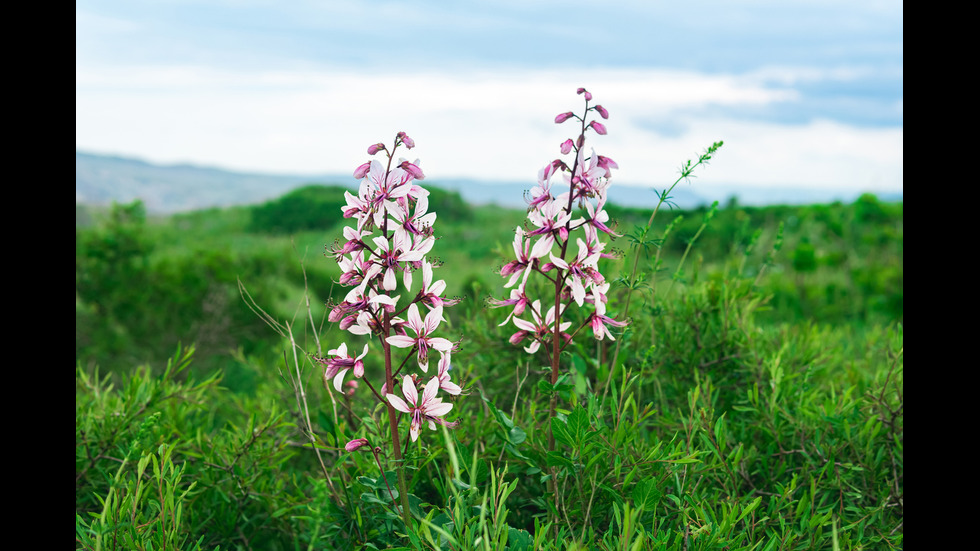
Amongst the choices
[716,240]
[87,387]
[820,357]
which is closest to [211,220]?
[716,240]

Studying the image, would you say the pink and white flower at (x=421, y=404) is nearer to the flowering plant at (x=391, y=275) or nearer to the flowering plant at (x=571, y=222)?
the flowering plant at (x=391, y=275)

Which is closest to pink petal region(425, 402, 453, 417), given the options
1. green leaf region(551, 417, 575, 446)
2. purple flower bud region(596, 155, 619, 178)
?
green leaf region(551, 417, 575, 446)

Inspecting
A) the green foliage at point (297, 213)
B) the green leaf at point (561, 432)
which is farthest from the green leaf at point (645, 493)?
the green foliage at point (297, 213)

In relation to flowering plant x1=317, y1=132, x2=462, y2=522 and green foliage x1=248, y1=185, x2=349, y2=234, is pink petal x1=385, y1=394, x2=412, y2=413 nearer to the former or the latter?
flowering plant x1=317, y1=132, x2=462, y2=522

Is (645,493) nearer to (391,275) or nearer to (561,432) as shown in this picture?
(561,432)

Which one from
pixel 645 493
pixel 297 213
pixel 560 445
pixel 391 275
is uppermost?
pixel 297 213

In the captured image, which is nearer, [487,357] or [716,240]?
[487,357]

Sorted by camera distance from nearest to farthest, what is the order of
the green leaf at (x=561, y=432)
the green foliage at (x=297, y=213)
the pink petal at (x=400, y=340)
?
1. the pink petal at (x=400, y=340)
2. the green leaf at (x=561, y=432)
3. the green foliage at (x=297, y=213)

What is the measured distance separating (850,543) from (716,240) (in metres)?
10.3

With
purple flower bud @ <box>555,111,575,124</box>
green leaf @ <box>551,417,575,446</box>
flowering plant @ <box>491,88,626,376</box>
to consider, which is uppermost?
purple flower bud @ <box>555,111,575,124</box>

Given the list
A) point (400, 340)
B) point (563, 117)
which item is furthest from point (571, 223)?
point (400, 340)

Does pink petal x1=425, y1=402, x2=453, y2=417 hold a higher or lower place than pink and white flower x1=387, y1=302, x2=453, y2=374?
lower

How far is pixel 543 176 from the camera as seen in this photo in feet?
6.29
